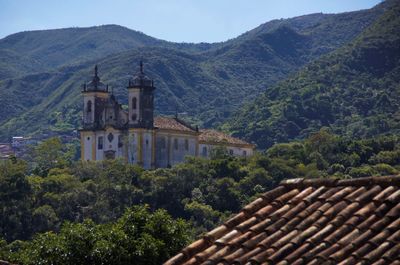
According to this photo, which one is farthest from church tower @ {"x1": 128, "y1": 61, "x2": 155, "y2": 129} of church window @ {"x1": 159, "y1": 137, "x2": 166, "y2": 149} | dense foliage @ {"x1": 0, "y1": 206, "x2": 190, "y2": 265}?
dense foliage @ {"x1": 0, "y1": 206, "x2": 190, "y2": 265}

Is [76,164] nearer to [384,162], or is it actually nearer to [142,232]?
[384,162]

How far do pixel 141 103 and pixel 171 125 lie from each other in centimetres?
353

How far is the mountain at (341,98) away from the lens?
137 meters

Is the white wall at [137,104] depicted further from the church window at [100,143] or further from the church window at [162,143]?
the church window at [100,143]

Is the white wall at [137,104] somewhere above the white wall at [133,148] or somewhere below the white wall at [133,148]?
above

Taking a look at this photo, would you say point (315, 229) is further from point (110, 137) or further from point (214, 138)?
point (214, 138)

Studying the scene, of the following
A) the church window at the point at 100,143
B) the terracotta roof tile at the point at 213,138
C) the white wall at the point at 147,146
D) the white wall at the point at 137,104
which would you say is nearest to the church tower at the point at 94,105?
the church window at the point at 100,143

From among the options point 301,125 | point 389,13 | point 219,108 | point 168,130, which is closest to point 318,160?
point 168,130

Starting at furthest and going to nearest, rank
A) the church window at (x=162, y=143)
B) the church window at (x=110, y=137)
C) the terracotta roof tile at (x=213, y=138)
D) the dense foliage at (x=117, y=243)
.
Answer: the terracotta roof tile at (x=213, y=138)
the church window at (x=110, y=137)
the church window at (x=162, y=143)
the dense foliage at (x=117, y=243)

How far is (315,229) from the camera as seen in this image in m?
9.03

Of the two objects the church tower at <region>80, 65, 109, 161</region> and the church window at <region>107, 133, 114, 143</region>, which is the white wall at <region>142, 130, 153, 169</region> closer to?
the church window at <region>107, 133, 114, 143</region>

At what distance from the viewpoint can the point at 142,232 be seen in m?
22.1

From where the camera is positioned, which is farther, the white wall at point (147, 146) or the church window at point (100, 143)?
the church window at point (100, 143)

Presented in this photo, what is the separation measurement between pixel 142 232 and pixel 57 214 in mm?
54551
